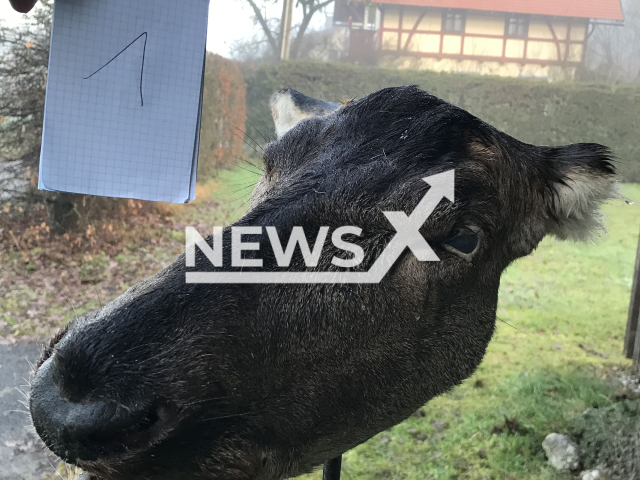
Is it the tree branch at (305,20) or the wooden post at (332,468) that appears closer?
the wooden post at (332,468)

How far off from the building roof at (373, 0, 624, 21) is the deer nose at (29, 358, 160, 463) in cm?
528

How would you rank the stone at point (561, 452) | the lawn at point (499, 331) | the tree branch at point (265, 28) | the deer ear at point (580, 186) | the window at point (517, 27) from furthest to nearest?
the window at point (517, 27)
the tree branch at point (265, 28)
the lawn at point (499, 331)
the stone at point (561, 452)
the deer ear at point (580, 186)

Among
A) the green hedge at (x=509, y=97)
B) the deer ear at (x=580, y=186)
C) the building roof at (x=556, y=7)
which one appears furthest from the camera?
the green hedge at (x=509, y=97)

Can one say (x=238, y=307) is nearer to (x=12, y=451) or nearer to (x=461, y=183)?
(x=461, y=183)

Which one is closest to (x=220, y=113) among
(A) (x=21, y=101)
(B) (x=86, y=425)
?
(A) (x=21, y=101)

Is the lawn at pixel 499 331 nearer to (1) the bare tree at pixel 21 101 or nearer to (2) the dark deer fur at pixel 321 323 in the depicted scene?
(1) the bare tree at pixel 21 101

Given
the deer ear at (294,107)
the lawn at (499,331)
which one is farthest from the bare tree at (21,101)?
the deer ear at (294,107)

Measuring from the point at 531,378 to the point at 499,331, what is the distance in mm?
978

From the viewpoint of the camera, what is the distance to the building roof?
5125 mm

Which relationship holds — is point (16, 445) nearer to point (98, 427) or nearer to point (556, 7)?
point (98, 427)

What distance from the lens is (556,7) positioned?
17.8 ft

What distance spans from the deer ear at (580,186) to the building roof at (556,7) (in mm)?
3906

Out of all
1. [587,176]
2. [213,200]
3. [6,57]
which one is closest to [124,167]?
[587,176]

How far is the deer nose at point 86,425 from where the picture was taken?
951mm
